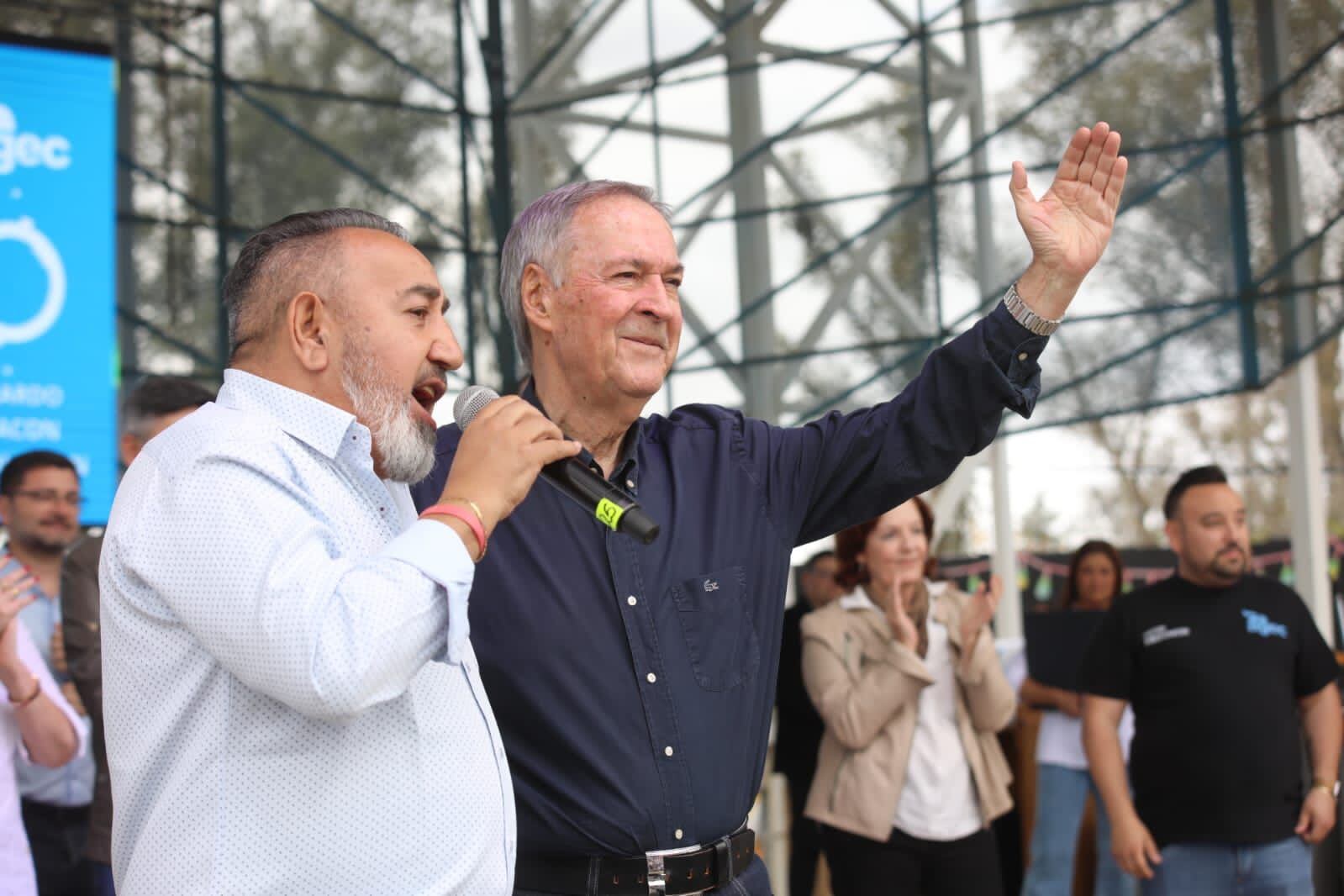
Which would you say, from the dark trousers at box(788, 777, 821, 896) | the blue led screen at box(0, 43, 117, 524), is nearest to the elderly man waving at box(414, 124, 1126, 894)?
the dark trousers at box(788, 777, 821, 896)

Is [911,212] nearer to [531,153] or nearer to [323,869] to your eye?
[531,153]

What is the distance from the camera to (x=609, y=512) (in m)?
1.76

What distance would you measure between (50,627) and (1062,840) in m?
3.48

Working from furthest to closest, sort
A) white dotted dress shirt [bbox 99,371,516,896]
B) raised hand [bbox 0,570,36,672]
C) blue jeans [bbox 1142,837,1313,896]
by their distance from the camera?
blue jeans [bbox 1142,837,1313,896]
raised hand [bbox 0,570,36,672]
white dotted dress shirt [bbox 99,371,516,896]

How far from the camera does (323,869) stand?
1.54 m

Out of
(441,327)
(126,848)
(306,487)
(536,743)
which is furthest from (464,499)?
(536,743)

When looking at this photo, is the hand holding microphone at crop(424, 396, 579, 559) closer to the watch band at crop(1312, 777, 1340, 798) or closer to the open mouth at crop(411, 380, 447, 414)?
the open mouth at crop(411, 380, 447, 414)

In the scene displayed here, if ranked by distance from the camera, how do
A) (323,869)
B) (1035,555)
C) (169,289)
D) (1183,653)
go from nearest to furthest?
(323,869)
(1183,653)
(169,289)
(1035,555)

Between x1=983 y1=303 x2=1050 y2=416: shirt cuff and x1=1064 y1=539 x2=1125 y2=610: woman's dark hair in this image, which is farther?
x1=1064 y1=539 x2=1125 y2=610: woman's dark hair

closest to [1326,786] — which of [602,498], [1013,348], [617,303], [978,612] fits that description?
[978,612]

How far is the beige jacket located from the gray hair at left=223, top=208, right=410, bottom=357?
8.63 ft

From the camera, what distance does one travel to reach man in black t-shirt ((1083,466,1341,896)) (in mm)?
4086

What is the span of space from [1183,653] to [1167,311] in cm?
564

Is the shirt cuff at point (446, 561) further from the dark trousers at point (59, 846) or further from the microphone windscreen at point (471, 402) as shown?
the dark trousers at point (59, 846)
